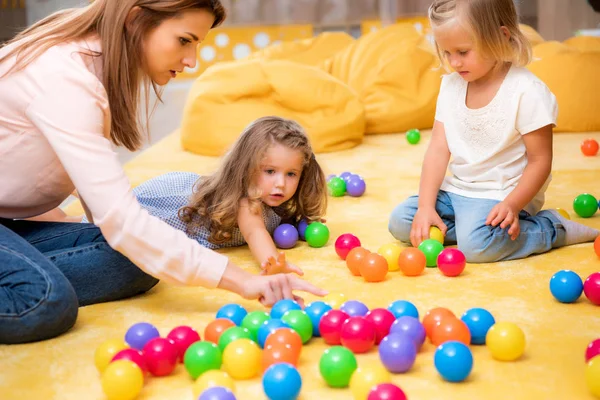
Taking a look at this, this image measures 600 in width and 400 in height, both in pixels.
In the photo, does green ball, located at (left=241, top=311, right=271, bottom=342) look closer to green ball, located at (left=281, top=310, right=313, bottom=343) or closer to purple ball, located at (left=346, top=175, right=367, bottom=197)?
green ball, located at (left=281, top=310, right=313, bottom=343)

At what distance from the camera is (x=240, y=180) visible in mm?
1891

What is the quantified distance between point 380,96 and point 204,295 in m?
2.13

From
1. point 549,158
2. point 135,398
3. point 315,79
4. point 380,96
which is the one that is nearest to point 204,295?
point 135,398

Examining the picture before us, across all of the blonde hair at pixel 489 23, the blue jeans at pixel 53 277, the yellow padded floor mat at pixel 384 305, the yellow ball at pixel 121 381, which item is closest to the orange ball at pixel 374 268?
the yellow padded floor mat at pixel 384 305

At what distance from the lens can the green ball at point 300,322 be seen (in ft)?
4.19

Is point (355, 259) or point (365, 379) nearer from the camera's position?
point (365, 379)

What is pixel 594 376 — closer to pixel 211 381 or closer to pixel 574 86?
pixel 211 381

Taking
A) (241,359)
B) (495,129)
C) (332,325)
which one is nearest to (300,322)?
(332,325)

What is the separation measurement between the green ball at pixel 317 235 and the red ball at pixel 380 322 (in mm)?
669

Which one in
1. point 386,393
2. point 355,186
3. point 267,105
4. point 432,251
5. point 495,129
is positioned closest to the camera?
point 386,393

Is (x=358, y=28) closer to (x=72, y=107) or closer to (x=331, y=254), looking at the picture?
(x=331, y=254)

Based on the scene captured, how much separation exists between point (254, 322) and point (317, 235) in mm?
673

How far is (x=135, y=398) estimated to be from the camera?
1.12m

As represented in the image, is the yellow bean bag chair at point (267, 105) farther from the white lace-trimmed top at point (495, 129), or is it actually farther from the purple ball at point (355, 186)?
the white lace-trimmed top at point (495, 129)
